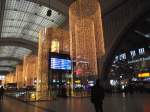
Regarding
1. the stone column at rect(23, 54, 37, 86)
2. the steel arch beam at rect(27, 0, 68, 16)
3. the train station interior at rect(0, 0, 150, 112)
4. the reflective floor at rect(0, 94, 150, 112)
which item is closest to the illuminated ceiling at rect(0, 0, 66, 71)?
the train station interior at rect(0, 0, 150, 112)

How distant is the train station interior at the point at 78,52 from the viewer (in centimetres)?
1686

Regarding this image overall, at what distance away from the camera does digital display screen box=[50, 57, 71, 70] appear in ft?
76.6

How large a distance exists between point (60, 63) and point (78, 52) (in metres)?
5.43

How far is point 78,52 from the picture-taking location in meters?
19.6

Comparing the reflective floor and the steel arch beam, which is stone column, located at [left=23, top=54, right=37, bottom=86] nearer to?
the steel arch beam

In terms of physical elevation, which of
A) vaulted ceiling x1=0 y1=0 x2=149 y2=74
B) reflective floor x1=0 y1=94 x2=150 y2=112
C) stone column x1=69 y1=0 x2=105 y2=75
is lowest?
reflective floor x1=0 y1=94 x2=150 y2=112

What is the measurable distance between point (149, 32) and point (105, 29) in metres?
12.5

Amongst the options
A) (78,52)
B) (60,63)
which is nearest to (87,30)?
(78,52)

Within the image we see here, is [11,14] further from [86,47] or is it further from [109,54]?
[86,47]

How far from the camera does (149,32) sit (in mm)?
41688

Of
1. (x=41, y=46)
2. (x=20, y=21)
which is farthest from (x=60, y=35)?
(x=20, y=21)

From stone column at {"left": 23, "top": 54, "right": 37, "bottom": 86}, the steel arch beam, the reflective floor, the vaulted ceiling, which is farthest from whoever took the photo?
stone column at {"left": 23, "top": 54, "right": 37, "bottom": 86}

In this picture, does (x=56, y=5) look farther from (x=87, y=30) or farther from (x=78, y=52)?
(x=78, y=52)

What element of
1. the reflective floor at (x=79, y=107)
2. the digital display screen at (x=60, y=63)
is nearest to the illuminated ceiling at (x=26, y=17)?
the digital display screen at (x=60, y=63)
